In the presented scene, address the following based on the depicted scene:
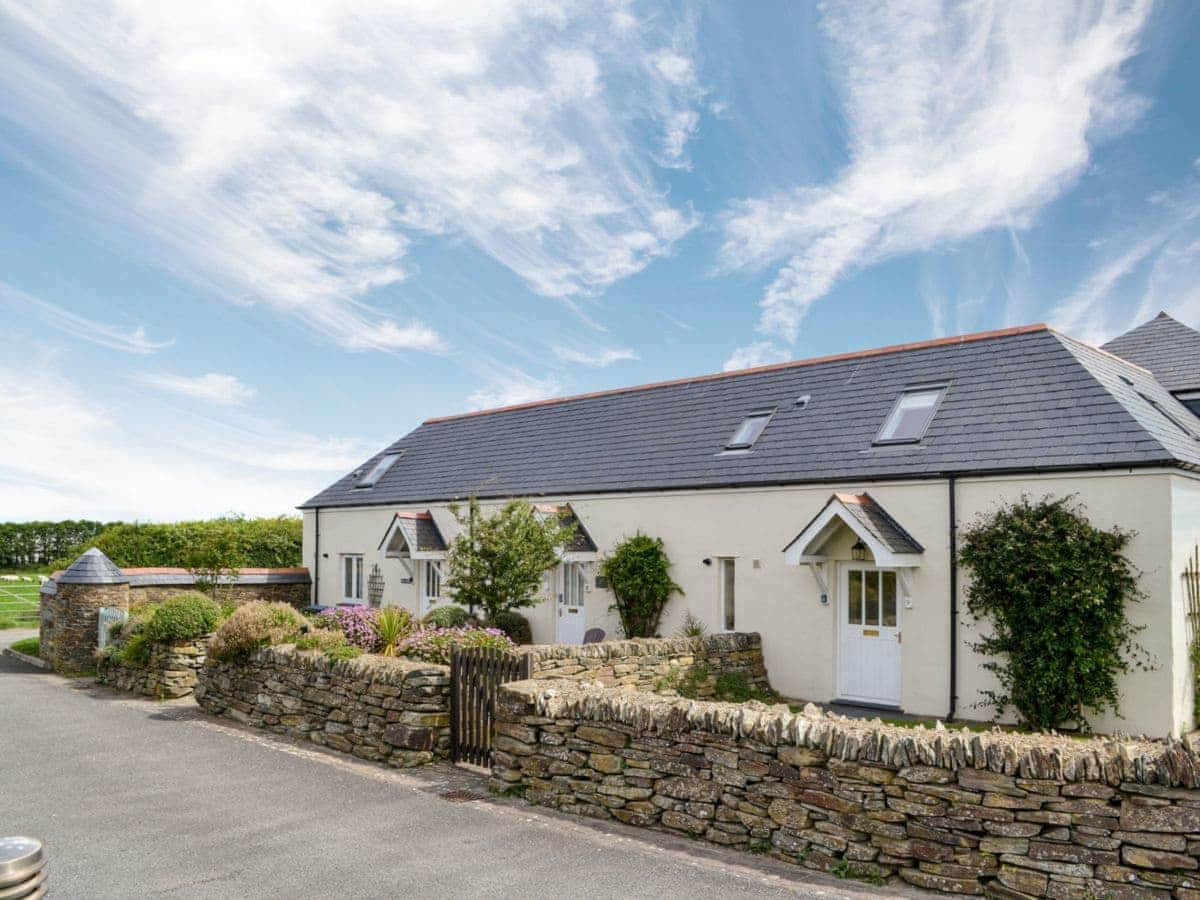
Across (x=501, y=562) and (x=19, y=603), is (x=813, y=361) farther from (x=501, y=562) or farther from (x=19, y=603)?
(x=19, y=603)

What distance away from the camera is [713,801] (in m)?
8.10

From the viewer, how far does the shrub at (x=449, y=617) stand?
742 inches

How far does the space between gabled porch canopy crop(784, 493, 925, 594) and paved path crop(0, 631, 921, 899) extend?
731 centimetres

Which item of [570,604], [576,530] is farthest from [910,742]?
[570,604]

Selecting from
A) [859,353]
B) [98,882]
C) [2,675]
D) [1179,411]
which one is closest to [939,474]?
[859,353]

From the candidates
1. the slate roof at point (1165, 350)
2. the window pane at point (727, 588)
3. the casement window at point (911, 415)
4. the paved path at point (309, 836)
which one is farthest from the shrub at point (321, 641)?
the slate roof at point (1165, 350)

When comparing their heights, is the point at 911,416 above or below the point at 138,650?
above

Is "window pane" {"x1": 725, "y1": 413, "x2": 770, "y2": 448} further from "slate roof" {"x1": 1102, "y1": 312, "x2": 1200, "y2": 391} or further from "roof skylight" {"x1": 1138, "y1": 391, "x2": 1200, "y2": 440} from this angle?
"slate roof" {"x1": 1102, "y1": 312, "x2": 1200, "y2": 391}

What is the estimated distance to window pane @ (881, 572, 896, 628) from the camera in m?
15.4

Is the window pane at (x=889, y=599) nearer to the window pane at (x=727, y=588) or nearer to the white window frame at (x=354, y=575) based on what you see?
the window pane at (x=727, y=588)

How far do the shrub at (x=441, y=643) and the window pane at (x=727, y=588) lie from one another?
5444 millimetres

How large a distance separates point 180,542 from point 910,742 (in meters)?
30.5

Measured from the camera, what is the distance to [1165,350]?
2191 centimetres

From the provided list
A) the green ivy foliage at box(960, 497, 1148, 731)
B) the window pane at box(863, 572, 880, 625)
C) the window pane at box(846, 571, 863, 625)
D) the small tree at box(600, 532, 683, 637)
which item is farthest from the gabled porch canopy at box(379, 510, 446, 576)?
the green ivy foliage at box(960, 497, 1148, 731)
